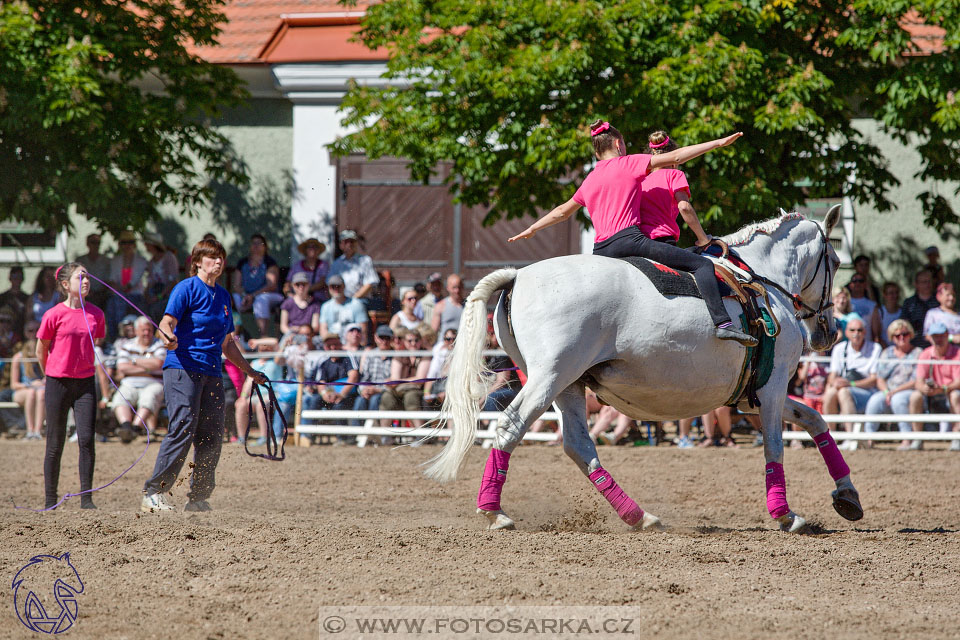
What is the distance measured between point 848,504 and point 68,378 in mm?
5468

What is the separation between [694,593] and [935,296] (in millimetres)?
10402

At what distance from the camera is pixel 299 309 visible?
14.0 m

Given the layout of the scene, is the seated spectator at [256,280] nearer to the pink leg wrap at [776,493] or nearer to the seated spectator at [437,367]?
the seated spectator at [437,367]

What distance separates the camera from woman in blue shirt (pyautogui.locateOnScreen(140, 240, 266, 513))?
705cm

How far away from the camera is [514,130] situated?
41.2ft

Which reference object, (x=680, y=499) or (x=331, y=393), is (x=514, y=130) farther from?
(x=680, y=499)

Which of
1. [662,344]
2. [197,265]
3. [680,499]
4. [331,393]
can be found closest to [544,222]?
[662,344]

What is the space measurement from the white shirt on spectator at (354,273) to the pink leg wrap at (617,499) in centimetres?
870

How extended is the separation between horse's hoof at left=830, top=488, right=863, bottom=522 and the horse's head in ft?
3.68

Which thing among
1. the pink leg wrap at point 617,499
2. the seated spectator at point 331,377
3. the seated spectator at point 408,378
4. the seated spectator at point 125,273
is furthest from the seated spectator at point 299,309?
the pink leg wrap at point 617,499

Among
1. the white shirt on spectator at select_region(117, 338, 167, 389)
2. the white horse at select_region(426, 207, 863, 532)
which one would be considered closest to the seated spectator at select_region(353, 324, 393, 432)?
the white shirt on spectator at select_region(117, 338, 167, 389)

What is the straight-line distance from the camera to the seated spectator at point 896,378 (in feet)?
39.2

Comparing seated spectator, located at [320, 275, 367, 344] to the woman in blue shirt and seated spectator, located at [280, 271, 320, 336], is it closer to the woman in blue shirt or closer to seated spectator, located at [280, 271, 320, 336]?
seated spectator, located at [280, 271, 320, 336]

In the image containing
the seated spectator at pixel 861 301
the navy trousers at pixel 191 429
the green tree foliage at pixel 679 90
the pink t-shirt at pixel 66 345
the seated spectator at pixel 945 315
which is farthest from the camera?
the seated spectator at pixel 861 301
